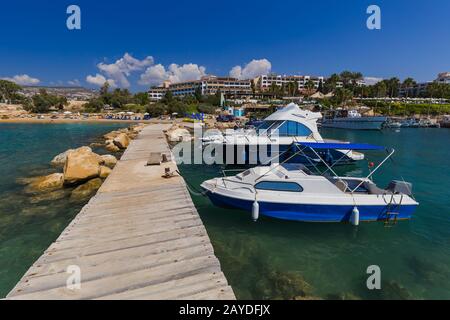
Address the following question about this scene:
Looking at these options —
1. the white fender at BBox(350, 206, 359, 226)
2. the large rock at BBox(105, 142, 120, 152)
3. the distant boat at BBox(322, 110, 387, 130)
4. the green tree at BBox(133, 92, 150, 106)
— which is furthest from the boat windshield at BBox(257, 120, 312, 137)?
the green tree at BBox(133, 92, 150, 106)

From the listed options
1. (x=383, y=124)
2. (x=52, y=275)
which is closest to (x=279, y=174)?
(x=52, y=275)

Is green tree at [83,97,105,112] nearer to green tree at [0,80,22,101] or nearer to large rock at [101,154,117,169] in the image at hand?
green tree at [0,80,22,101]

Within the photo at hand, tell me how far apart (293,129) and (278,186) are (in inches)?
383

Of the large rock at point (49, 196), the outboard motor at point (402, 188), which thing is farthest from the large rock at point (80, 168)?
the outboard motor at point (402, 188)

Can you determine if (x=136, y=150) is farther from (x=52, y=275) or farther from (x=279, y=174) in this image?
(x=52, y=275)

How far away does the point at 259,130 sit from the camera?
20.0 meters

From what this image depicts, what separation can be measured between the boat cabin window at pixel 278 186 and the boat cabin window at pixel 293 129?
9325 mm

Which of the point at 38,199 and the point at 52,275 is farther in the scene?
the point at 38,199

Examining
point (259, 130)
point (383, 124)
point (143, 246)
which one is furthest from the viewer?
point (383, 124)

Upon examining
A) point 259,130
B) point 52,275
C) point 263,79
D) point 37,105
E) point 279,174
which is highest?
point 263,79

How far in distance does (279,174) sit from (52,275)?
844 cm

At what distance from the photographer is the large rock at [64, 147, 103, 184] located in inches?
563

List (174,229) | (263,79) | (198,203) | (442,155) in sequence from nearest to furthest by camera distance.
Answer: (174,229) → (198,203) → (442,155) → (263,79)

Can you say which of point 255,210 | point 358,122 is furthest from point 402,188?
point 358,122
